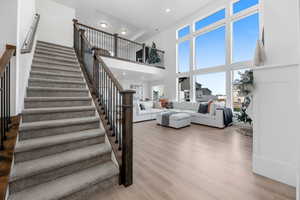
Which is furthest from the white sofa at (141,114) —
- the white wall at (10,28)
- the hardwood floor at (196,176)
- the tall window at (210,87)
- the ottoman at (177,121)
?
the white wall at (10,28)

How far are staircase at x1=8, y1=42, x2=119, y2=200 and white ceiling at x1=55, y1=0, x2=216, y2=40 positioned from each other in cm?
483

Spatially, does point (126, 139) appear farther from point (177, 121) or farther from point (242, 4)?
point (242, 4)

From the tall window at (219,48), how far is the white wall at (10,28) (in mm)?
5509

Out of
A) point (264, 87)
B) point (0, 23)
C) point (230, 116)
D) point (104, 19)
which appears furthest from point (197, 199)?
point (104, 19)

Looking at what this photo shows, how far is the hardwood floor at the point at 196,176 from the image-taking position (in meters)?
1.52

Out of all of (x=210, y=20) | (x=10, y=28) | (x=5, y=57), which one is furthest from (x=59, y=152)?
(x=210, y=20)

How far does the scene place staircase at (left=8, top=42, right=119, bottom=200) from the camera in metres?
1.33

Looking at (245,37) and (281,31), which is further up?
(245,37)

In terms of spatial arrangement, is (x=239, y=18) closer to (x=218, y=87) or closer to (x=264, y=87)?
(x=218, y=87)

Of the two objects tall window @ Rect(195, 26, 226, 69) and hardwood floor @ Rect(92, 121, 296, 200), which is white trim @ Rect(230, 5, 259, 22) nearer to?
tall window @ Rect(195, 26, 226, 69)

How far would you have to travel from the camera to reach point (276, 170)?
5.72ft

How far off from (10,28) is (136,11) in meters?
A: 5.67

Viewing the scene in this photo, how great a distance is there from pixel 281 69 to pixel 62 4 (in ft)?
25.2

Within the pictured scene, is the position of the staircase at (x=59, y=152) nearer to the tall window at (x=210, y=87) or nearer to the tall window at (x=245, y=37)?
the tall window at (x=210, y=87)
